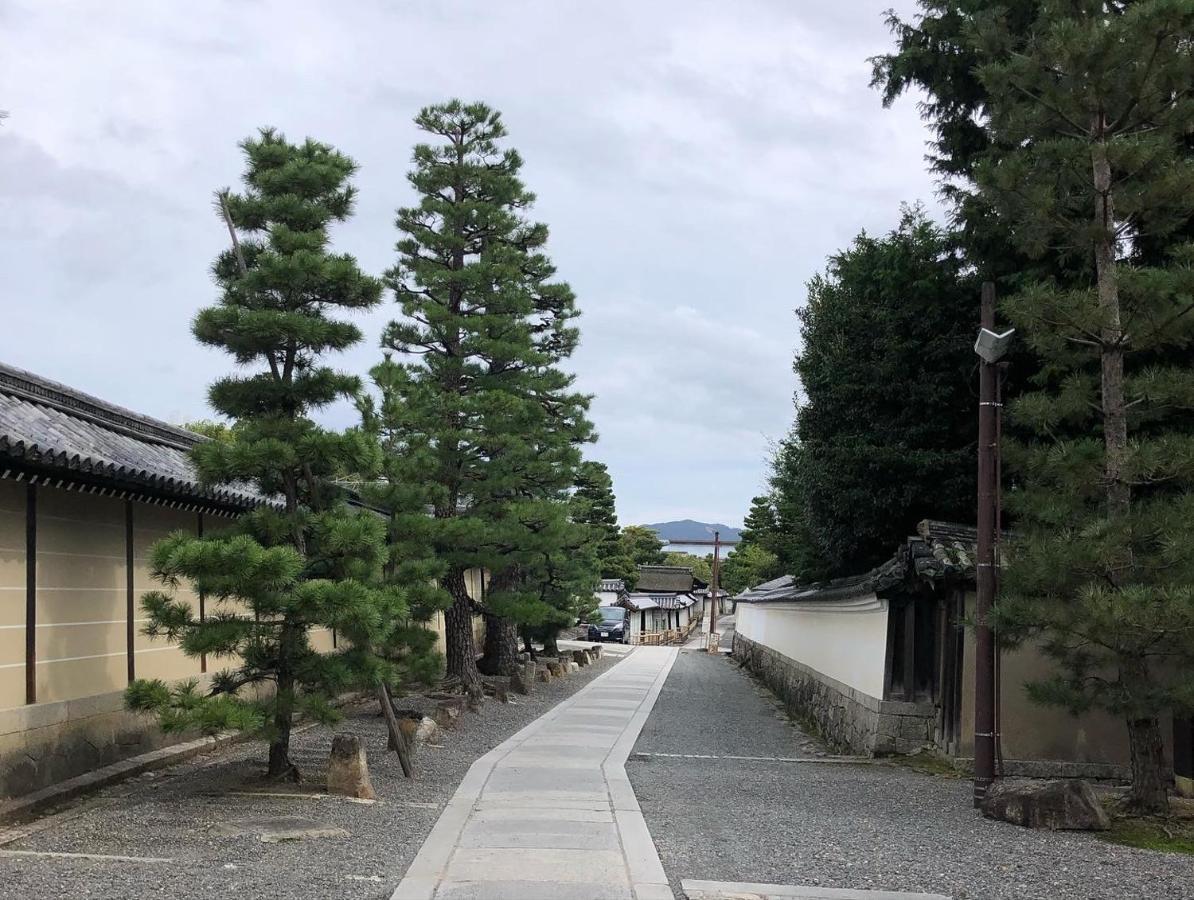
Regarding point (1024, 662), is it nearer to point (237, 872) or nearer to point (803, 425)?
point (803, 425)

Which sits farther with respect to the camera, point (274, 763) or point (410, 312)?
point (410, 312)

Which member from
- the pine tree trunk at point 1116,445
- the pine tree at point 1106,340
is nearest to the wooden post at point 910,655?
the pine tree at point 1106,340

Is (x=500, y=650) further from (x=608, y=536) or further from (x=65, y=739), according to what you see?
(x=608, y=536)

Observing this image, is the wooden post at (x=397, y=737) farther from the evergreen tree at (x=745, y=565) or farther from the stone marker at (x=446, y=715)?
the evergreen tree at (x=745, y=565)

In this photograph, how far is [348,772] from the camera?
914 centimetres

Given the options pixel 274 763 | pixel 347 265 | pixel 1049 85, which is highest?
pixel 1049 85

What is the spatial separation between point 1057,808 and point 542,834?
4.06 m

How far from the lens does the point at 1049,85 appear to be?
910 centimetres

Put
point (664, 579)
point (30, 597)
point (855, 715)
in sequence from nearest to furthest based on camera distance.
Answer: point (30, 597)
point (855, 715)
point (664, 579)

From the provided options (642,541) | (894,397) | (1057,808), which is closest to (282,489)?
(1057,808)

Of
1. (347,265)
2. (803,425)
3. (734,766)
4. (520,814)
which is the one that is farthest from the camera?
(803,425)

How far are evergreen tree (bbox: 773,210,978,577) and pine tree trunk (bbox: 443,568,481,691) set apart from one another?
6.40m

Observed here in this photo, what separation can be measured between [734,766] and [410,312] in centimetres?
1000

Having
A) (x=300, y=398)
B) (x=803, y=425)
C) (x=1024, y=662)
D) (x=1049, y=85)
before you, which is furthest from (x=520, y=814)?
(x=803, y=425)
